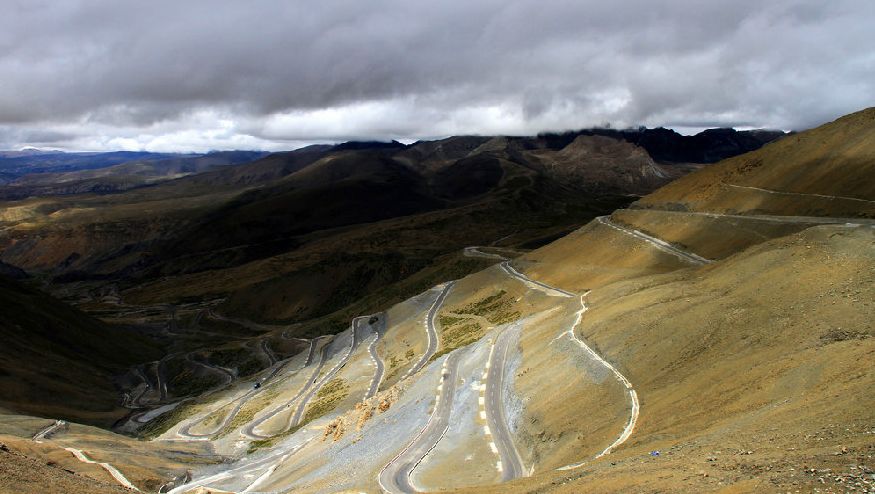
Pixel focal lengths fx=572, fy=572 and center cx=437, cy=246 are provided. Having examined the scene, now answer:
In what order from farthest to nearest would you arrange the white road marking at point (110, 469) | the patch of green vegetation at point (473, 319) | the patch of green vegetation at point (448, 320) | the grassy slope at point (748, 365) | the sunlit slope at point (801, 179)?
1. the patch of green vegetation at point (448, 320)
2. the patch of green vegetation at point (473, 319)
3. the sunlit slope at point (801, 179)
4. the white road marking at point (110, 469)
5. the grassy slope at point (748, 365)

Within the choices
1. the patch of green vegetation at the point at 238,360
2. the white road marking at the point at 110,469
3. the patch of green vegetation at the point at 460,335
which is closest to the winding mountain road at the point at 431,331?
the patch of green vegetation at the point at 460,335

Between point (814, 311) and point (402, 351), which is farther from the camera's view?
point (402, 351)

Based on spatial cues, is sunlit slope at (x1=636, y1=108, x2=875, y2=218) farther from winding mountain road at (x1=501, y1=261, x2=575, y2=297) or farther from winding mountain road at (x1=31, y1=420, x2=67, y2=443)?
winding mountain road at (x1=31, y1=420, x2=67, y2=443)

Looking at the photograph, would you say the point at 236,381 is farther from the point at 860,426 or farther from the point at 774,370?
the point at 860,426

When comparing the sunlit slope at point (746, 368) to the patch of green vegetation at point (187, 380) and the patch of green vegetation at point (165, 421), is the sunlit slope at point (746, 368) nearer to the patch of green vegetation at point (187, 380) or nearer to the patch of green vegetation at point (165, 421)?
the patch of green vegetation at point (165, 421)

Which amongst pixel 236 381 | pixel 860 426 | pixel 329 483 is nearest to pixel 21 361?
pixel 236 381

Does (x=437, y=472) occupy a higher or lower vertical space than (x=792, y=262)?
lower

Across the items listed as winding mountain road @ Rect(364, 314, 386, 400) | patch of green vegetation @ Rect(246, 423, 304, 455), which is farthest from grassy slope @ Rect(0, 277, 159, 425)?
winding mountain road @ Rect(364, 314, 386, 400)
